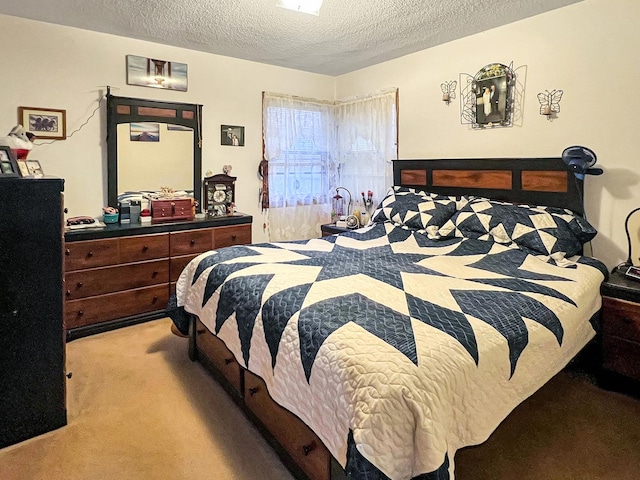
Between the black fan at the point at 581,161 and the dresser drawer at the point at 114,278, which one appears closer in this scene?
the black fan at the point at 581,161

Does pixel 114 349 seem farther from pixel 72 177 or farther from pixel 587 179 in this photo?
pixel 587 179

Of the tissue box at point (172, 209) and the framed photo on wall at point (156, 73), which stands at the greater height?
the framed photo on wall at point (156, 73)

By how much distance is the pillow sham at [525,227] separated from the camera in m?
2.59

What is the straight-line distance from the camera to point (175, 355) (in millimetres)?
2840

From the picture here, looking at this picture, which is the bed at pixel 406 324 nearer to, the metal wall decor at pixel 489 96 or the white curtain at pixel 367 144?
the metal wall decor at pixel 489 96

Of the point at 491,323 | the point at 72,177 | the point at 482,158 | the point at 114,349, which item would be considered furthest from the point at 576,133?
the point at 72,177

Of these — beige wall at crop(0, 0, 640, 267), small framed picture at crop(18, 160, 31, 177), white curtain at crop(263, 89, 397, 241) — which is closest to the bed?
beige wall at crop(0, 0, 640, 267)

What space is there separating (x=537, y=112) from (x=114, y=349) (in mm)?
3542

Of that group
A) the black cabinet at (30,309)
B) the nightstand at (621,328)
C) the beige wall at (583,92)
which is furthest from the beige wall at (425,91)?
the black cabinet at (30,309)

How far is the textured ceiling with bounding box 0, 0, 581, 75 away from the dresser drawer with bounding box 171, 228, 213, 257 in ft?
5.46

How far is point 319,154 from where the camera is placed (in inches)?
190

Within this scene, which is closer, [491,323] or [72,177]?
[491,323]

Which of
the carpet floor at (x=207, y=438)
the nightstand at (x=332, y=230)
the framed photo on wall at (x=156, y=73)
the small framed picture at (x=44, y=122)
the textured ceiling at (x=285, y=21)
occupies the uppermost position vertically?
the textured ceiling at (x=285, y=21)

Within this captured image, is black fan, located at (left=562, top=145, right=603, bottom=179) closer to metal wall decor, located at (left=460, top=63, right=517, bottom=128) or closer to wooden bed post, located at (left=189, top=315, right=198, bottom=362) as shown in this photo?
metal wall decor, located at (left=460, top=63, right=517, bottom=128)
